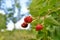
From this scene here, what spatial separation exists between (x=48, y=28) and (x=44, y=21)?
28 millimetres

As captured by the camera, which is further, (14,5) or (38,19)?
(14,5)

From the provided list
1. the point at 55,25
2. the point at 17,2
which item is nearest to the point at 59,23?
the point at 55,25

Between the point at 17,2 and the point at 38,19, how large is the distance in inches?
383

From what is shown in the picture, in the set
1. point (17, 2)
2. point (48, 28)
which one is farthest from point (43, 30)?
point (17, 2)

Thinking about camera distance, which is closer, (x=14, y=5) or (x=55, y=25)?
(x=55, y=25)

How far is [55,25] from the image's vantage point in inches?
27.9

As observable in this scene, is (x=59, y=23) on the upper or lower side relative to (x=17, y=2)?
upper

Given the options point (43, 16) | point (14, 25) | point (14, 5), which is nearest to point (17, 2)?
point (14, 5)

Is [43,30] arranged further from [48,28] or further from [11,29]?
[11,29]

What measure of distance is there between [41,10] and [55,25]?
0.25 ft

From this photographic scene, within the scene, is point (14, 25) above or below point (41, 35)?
below

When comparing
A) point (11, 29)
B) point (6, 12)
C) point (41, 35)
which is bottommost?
point (11, 29)

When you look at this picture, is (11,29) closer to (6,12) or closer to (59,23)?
(6,12)

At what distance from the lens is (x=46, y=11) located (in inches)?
29.3
